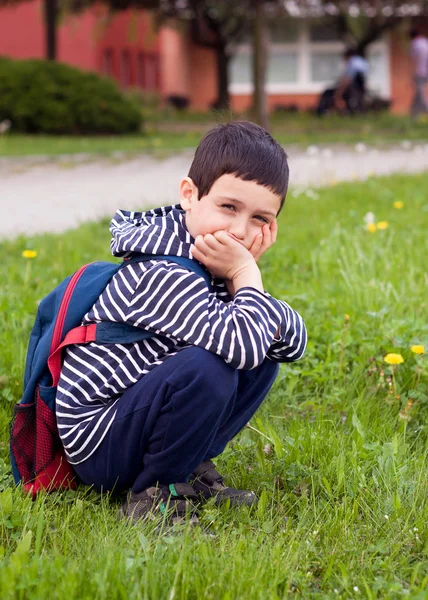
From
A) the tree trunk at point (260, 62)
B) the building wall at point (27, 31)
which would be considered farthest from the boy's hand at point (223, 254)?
the building wall at point (27, 31)

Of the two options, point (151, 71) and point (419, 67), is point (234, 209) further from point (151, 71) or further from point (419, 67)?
point (151, 71)

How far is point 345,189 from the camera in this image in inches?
310

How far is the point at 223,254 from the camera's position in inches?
91.9

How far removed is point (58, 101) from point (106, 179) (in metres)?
8.33

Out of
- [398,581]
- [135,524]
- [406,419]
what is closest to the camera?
[398,581]

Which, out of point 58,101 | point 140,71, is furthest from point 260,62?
point 140,71

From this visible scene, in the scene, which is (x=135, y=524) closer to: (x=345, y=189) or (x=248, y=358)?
(x=248, y=358)

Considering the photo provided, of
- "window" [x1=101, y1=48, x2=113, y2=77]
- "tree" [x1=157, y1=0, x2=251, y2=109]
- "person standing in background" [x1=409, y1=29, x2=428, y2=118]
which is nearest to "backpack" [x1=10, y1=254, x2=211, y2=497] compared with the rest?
"person standing in background" [x1=409, y1=29, x2=428, y2=118]

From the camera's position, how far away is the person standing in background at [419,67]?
2095cm

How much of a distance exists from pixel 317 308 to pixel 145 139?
12.8 m

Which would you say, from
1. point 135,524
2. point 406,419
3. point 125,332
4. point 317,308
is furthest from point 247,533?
point 317,308

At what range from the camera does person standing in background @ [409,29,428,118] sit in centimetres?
2095

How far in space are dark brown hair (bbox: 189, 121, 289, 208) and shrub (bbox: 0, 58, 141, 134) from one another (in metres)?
15.7

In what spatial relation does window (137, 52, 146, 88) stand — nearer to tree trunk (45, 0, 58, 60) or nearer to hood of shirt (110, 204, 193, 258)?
tree trunk (45, 0, 58, 60)
